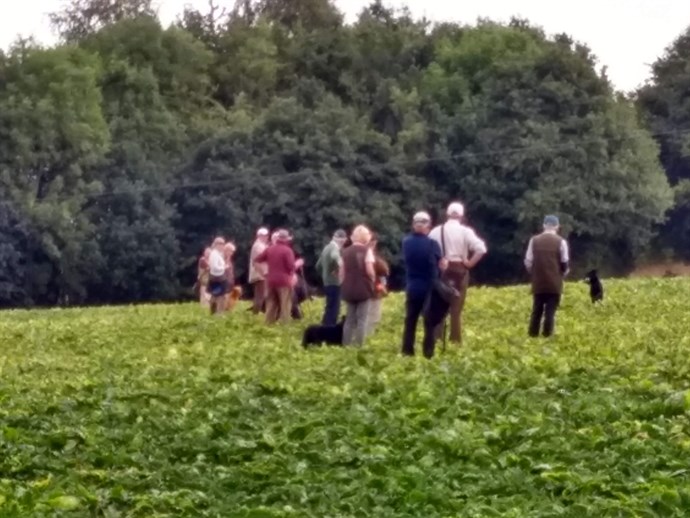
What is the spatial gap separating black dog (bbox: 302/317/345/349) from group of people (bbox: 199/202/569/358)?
0.16 m

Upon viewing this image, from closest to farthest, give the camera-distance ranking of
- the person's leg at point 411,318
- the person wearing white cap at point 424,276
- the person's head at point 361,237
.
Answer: the person wearing white cap at point 424,276
the person's leg at point 411,318
the person's head at point 361,237

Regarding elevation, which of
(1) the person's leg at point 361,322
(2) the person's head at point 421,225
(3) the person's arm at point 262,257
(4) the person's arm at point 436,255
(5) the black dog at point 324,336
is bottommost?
(5) the black dog at point 324,336

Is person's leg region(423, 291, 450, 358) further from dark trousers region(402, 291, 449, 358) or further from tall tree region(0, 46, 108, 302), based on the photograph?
tall tree region(0, 46, 108, 302)

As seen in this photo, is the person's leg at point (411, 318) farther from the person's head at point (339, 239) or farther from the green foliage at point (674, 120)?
the green foliage at point (674, 120)

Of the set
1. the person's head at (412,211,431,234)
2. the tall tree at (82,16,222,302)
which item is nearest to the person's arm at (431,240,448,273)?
the person's head at (412,211,431,234)

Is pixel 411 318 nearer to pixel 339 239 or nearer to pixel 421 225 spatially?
pixel 421 225

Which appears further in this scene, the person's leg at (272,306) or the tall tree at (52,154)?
the tall tree at (52,154)

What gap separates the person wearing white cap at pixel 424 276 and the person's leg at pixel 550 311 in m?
2.78

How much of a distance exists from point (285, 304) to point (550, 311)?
7315 mm

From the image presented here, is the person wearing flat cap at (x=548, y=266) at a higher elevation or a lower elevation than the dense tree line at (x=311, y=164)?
lower

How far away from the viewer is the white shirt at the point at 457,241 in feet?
72.2

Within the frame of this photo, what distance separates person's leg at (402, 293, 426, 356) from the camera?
20.7m

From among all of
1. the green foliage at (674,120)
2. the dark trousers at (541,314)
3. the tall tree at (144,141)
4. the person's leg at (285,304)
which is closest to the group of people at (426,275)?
the dark trousers at (541,314)

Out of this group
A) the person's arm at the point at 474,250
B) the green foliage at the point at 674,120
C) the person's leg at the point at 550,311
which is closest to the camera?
the person's arm at the point at 474,250
